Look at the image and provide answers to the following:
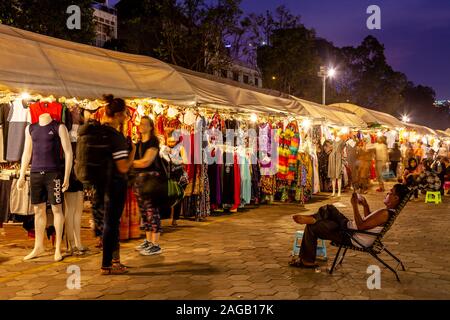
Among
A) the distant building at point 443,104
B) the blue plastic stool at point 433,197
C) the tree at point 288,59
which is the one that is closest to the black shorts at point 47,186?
the blue plastic stool at point 433,197

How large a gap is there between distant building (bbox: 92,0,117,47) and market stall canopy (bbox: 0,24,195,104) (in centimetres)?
2941

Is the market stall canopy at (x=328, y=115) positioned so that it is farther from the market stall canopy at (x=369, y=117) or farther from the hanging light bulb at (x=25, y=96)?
the hanging light bulb at (x=25, y=96)

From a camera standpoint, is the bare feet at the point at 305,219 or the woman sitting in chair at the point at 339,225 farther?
the bare feet at the point at 305,219

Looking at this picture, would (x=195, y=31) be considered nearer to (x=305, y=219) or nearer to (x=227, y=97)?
(x=227, y=97)

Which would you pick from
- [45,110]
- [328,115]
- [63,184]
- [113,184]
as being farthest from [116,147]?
[328,115]

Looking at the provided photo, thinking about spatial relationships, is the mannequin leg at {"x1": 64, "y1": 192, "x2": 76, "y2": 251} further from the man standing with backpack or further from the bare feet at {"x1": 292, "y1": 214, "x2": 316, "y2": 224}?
the bare feet at {"x1": 292, "y1": 214, "x2": 316, "y2": 224}

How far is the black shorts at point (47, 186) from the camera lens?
5.93 m

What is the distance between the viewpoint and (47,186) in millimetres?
5957

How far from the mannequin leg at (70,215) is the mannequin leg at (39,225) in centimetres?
31

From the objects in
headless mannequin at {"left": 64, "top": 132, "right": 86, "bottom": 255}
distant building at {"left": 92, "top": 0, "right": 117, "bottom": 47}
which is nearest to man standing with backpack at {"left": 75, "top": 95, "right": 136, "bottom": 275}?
headless mannequin at {"left": 64, "top": 132, "right": 86, "bottom": 255}

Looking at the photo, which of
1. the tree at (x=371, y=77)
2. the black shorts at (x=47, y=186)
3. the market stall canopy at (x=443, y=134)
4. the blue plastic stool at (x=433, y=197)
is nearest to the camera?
the black shorts at (x=47, y=186)

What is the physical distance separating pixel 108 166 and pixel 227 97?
16.9 feet
